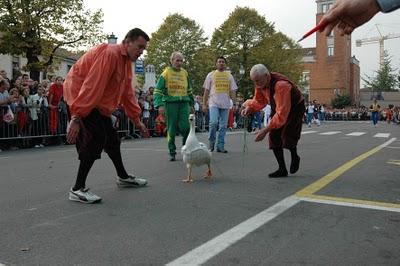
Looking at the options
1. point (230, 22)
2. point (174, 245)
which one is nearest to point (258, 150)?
point (174, 245)

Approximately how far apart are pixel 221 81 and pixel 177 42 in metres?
49.8

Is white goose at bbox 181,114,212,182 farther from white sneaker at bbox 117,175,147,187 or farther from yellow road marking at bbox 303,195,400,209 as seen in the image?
yellow road marking at bbox 303,195,400,209

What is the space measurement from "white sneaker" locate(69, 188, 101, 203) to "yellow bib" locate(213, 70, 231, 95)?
578 cm

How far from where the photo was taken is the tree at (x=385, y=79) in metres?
95.4

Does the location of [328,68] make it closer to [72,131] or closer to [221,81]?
[221,81]

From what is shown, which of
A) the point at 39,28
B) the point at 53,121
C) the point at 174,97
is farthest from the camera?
the point at 39,28

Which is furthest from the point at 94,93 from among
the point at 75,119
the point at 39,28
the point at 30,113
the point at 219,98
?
the point at 39,28

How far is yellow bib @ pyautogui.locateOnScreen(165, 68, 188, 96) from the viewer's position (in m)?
8.78

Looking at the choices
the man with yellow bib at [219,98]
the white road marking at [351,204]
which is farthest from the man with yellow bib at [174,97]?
the white road marking at [351,204]

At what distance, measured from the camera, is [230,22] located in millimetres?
58656

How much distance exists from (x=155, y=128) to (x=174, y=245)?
15829 millimetres

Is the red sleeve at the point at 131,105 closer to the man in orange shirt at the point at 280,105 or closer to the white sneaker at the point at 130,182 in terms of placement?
the white sneaker at the point at 130,182

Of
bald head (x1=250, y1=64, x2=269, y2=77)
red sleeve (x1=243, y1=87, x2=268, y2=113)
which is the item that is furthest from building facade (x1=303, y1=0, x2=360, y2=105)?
bald head (x1=250, y1=64, x2=269, y2=77)

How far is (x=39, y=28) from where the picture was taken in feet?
111
